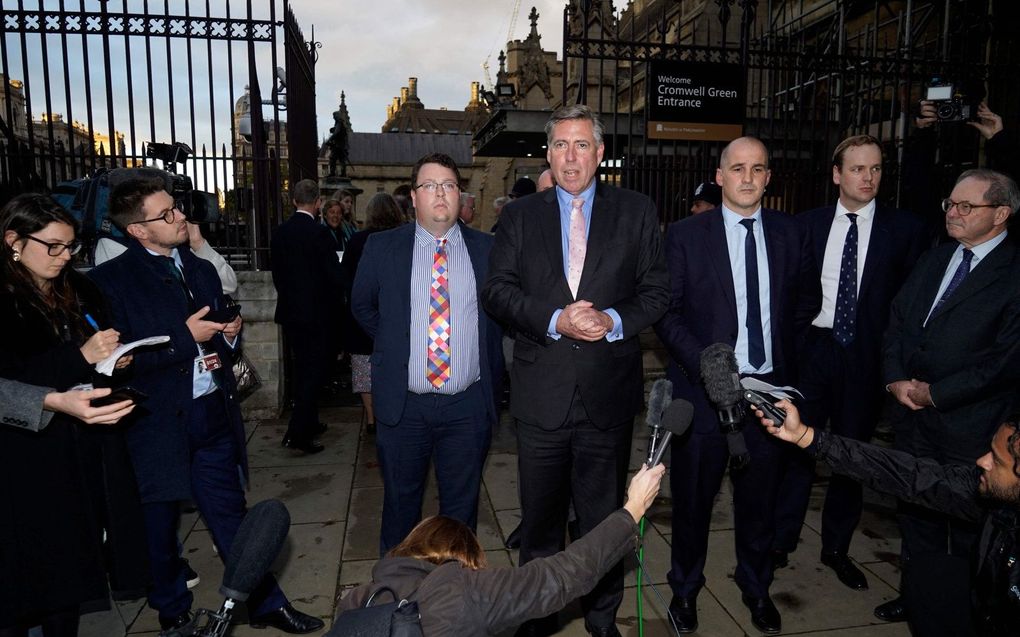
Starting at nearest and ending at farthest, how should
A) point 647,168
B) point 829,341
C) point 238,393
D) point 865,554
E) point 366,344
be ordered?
point 238,393, point 829,341, point 865,554, point 366,344, point 647,168

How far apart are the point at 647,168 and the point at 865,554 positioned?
4709 millimetres

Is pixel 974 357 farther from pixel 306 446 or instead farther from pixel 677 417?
pixel 306 446

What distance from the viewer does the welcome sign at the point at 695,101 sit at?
713cm

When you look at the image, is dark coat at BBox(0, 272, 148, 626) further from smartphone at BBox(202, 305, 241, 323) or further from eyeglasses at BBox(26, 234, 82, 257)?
smartphone at BBox(202, 305, 241, 323)

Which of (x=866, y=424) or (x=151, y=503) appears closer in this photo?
(x=151, y=503)

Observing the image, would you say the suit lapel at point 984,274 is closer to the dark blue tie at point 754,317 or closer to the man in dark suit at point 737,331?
the man in dark suit at point 737,331

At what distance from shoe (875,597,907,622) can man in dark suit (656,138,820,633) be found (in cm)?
64

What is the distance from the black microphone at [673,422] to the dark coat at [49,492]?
2.21 m

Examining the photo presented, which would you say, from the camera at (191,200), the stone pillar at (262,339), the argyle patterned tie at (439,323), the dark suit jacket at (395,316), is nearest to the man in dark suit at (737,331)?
the dark suit jacket at (395,316)

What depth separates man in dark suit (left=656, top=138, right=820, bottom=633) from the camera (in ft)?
11.0

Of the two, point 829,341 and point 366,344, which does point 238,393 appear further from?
point 829,341

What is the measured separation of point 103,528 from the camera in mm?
2717

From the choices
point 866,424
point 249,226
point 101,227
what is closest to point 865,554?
point 866,424

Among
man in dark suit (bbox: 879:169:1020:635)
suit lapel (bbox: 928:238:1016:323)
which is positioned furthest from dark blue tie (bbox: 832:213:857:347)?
suit lapel (bbox: 928:238:1016:323)
